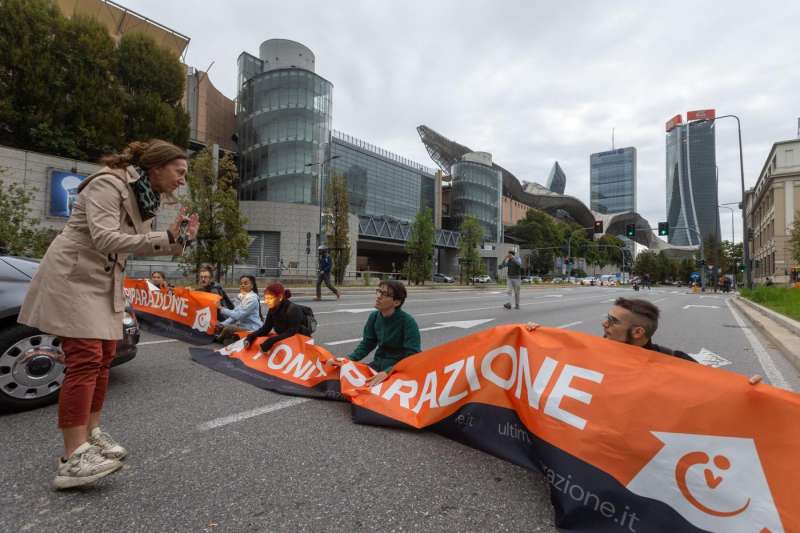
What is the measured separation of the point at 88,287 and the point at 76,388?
19.9 inches

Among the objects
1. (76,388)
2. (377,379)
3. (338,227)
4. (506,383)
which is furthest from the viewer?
(338,227)

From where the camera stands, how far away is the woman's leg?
209 centimetres

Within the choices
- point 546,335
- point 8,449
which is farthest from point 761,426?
point 8,449

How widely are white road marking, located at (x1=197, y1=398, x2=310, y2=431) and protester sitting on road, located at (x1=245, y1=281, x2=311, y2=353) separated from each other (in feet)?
3.91

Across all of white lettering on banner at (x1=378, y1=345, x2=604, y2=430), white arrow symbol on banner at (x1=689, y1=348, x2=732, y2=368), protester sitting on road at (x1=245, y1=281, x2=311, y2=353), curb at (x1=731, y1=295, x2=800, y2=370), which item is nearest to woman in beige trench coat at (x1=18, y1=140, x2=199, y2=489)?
white lettering on banner at (x1=378, y1=345, x2=604, y2=430)

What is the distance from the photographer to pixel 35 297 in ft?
7.04

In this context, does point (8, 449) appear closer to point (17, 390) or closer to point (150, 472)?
point (17, 390)

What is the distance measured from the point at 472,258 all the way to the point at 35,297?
40.9 m

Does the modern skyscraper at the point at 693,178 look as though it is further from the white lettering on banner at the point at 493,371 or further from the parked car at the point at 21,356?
the parked car at the point at 21,356

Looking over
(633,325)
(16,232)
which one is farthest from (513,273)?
(16,232)

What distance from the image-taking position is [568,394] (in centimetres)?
230

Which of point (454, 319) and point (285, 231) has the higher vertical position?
point (285, 231)

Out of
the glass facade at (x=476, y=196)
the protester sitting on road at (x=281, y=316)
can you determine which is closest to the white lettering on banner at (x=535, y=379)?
the protester sitting on road at (x=281, y=316)

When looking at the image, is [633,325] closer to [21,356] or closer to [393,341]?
[393,341]
